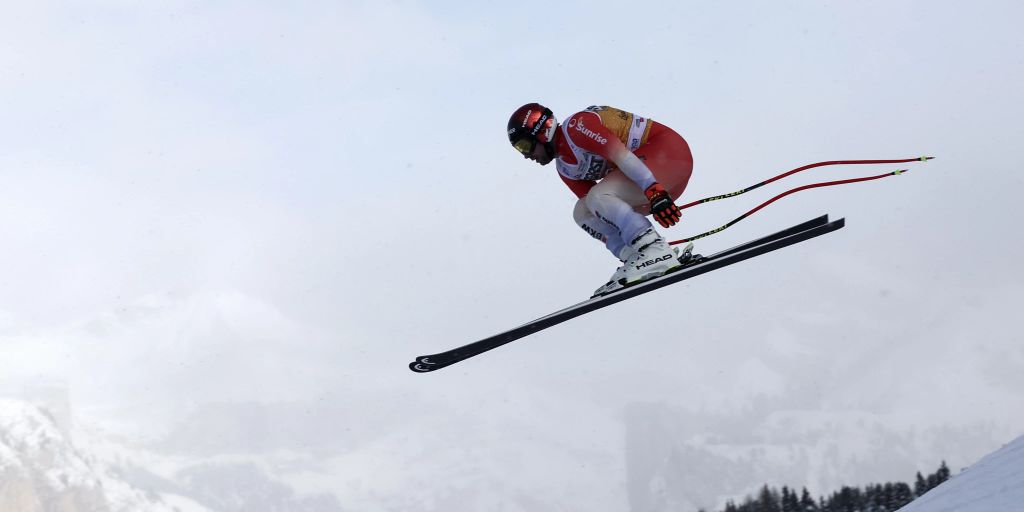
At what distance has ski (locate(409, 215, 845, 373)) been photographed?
9.41 meters

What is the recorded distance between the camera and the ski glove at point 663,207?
9328 millimetres

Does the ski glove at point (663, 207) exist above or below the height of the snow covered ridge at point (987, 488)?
above

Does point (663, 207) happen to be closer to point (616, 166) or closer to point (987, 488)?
point (616, 166)

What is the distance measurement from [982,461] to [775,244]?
3225 mm

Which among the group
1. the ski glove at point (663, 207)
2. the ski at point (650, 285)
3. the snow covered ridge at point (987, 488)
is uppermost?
the ski glove at point (663, 207)

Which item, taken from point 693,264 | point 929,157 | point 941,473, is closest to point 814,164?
point 929,157

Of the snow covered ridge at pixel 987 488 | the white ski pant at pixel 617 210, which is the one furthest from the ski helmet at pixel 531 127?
the snow covered ridge at pixel 987 488

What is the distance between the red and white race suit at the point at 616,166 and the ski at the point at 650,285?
24.9 inches

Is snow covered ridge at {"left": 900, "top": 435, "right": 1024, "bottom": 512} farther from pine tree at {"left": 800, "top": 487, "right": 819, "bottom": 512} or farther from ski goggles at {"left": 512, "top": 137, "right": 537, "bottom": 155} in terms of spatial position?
pine tree at {"left": 800, "top": 487, "right": 819, "bottom": 512}

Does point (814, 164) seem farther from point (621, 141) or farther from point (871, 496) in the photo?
point (871, 496)

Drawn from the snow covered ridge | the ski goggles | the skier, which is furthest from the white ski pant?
the snow covered ridge

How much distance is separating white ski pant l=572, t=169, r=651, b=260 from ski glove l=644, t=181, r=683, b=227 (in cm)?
36

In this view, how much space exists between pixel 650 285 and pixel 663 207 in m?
0.76

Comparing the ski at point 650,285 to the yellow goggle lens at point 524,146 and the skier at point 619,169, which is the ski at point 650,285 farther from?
the yellow goggle lens at point 524,146
